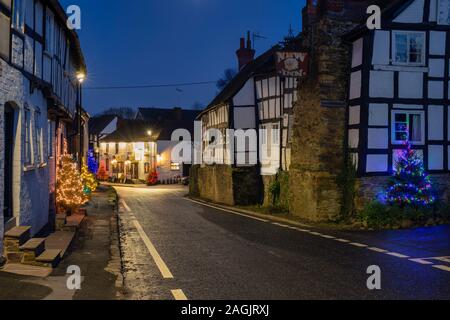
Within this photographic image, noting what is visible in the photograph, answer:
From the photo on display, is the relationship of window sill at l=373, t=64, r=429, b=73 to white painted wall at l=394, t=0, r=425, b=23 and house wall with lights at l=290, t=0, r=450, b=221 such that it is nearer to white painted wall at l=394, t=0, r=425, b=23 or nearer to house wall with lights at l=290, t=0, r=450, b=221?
house wall with lights at l=290, t=0, r=450, b=221

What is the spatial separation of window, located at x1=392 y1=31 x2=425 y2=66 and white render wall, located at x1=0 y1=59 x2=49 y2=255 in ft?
36.9

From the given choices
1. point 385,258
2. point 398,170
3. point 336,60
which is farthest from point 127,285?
point 336,60

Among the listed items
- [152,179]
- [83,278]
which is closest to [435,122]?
[83,278]

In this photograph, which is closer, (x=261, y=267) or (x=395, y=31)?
(x=261, y=267)

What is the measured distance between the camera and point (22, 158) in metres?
11.3

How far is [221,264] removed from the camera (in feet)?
34.4

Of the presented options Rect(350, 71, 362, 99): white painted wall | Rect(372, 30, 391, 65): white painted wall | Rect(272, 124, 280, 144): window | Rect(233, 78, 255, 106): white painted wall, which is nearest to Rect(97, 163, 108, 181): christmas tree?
Rect(233, 78, 255, 106): white painted wall

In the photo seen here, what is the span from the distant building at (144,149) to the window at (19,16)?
174ft

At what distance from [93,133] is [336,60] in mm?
71643

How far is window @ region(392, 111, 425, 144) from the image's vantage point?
17969mm

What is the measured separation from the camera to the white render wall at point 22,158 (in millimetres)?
9789

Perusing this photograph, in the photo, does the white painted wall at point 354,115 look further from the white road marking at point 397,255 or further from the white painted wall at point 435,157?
the white road marking at point 397,255

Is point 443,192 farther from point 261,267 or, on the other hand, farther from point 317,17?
point 261,267
